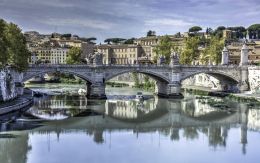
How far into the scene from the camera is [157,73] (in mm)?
36938

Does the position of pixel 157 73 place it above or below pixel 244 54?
below

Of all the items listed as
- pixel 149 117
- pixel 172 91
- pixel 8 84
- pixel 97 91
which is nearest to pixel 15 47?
pixel 8 84

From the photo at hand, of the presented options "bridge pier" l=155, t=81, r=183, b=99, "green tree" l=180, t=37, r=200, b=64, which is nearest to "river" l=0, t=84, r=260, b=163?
"bridge pier" l=155, t=81, r=183, b=99

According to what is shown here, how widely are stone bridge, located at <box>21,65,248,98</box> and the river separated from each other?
225 cm

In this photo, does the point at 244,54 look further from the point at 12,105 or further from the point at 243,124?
the point at 12,105

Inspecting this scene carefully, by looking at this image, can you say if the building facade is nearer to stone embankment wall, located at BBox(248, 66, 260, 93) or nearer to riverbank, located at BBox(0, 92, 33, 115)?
stone embankment wall, located at BBox(248, 66, 260, 93)

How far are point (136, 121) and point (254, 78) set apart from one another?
15.8 m

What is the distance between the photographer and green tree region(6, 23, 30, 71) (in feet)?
95.3

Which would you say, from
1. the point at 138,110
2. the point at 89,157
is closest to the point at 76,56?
the point at 138,110

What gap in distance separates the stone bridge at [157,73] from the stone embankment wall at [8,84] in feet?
3.68

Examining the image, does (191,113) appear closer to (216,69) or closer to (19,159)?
(216,69)

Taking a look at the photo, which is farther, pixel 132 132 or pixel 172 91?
pixel 172 91

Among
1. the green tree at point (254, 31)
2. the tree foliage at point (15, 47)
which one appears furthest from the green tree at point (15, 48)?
the green tree at point (254, 31)

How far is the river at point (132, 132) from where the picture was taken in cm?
1705
